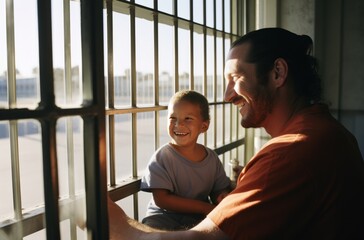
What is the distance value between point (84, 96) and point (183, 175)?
0.92m

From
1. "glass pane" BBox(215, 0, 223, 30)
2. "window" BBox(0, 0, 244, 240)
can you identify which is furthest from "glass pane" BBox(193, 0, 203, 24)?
"glass pane" BBox(215, 0, 223, 30)

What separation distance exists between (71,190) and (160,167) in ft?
2.08

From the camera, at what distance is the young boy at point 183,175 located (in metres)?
1.49

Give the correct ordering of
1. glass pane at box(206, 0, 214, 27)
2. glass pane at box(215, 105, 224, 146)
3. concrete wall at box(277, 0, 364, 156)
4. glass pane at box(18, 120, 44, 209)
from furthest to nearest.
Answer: concrete wall at box(277, 0, 364, 156) < glass pane at box(215, 105, 224, 146) < glass pane at box(206, 0, 214, 27) < glass pane at box(18, 120, 44, 209)

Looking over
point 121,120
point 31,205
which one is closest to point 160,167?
point 121,120

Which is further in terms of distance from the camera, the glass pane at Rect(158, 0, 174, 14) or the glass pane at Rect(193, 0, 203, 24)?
the glass pane at Rect(193, 0, 203, 24)

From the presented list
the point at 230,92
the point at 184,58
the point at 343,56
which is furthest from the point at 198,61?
the point at 343,56

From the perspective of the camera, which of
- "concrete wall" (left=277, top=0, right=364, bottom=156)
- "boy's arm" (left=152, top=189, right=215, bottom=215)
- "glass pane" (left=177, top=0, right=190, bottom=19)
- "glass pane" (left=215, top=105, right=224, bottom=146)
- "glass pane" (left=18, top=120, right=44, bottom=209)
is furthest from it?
"concrete wall" (left=277, top=0, right=364, bottom=156)

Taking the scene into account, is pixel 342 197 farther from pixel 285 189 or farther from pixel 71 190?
pixel 71 190

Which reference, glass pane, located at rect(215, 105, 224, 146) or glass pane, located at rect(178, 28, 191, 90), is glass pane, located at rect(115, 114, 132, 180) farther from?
glass pane, located at rect(215, 105, 224, 146)

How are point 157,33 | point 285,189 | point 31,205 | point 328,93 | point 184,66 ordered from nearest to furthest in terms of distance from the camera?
point 285,189, point 31,205, point 157,33, point 184,66, point 328,93

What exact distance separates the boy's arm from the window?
0.68 ft

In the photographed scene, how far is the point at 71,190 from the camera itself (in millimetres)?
914

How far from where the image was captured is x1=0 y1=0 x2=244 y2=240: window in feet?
2.21
